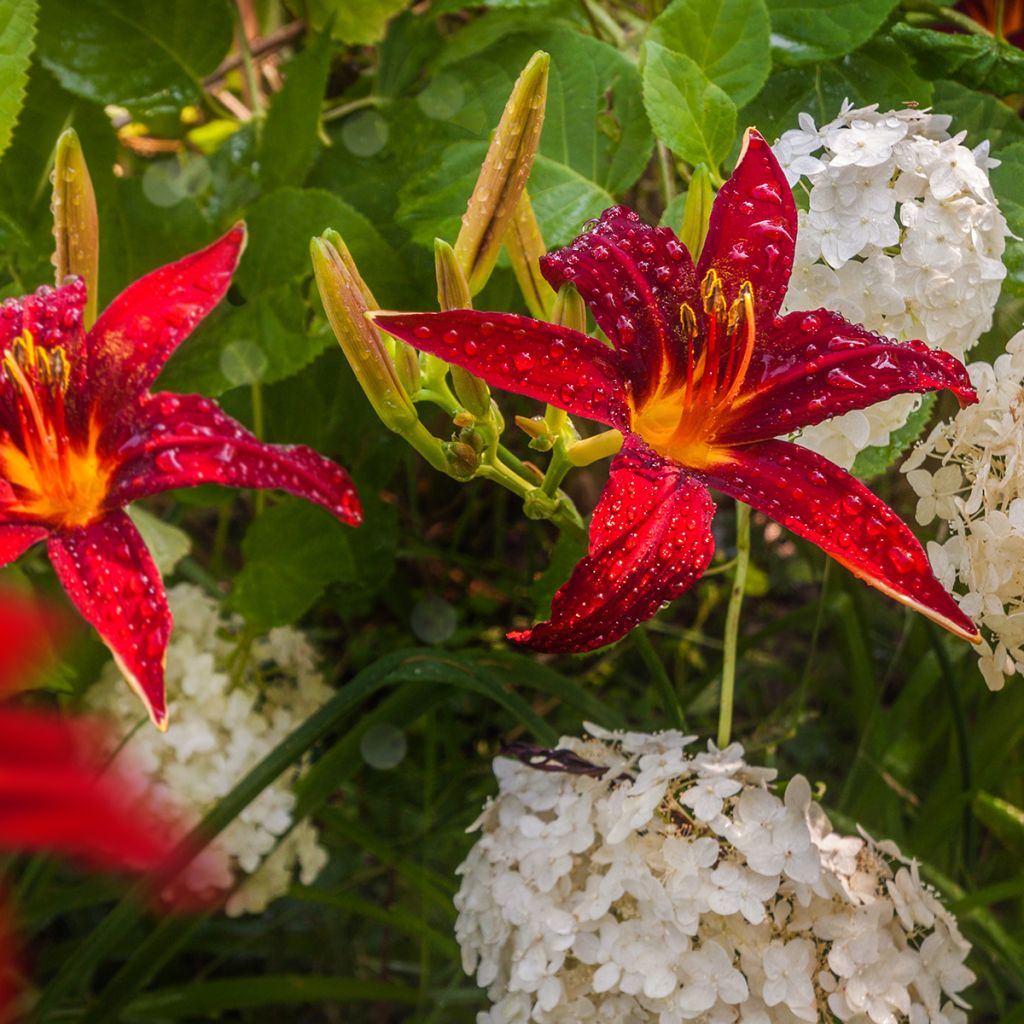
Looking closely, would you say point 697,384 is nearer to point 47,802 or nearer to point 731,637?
point 731,637

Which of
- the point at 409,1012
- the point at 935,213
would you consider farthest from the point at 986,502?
the point at 409,1012

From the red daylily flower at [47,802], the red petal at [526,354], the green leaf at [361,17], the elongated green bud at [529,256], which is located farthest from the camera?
the green leaf at [361,17]

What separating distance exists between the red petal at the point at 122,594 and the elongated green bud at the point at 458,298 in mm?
137

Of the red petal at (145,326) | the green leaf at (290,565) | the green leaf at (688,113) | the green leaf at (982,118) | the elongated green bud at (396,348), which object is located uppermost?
the green leaf at (688,113)

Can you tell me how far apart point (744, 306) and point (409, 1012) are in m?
0.74

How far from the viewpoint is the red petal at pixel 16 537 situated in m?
0.45

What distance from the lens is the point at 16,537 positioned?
46cm

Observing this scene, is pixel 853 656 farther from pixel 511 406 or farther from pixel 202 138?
pixel 202 138

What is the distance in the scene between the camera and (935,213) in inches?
18.4

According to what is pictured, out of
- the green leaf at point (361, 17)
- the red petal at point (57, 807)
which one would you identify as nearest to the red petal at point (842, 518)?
the red petal at point (57, 807)

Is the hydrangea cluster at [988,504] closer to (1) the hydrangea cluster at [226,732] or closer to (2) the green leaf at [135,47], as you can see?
(1) the hydrangea cluster at [226,732]

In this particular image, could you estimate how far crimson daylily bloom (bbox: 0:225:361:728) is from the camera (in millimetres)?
450

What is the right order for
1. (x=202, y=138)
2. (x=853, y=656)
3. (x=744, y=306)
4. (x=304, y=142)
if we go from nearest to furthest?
(x=744, y=306) < (x=304, y=142) < (x=853, y=656) < (x=202, y=138)

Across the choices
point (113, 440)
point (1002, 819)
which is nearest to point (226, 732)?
point (113, 440)
